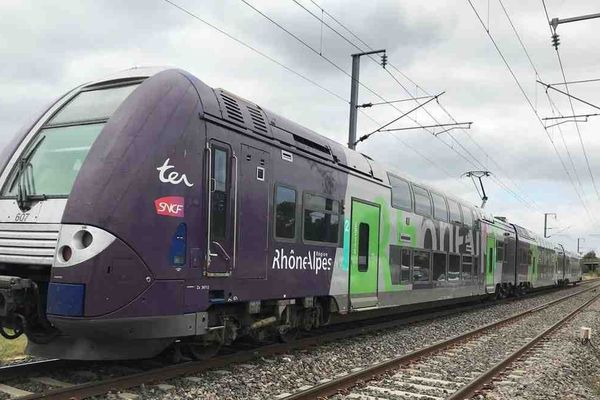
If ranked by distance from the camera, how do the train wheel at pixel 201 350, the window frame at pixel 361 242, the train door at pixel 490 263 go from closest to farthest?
the train wheel at pixel 201 350 → the window frame at pixel 361 242 → the train door at pixel 490 263

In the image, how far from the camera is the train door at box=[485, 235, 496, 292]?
20172mm

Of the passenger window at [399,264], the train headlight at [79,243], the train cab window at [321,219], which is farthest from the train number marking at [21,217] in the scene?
the passenger window at [399,264]

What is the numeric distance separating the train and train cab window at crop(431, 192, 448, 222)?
5.93 m

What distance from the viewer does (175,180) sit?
6031mm

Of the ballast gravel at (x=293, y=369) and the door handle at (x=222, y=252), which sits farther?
the door handle at (x=222, y=252)

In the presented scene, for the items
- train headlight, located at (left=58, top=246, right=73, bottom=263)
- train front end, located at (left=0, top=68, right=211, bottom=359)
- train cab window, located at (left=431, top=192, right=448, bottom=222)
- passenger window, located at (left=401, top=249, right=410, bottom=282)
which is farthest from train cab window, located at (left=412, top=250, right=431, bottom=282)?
train headlight, located at (left=58, top=246, right=73, bottom=263)

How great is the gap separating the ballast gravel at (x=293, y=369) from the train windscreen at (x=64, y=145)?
2.33m

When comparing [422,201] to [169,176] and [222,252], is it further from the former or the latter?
[169,176]

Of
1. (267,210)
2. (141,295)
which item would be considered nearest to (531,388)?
(267,210)

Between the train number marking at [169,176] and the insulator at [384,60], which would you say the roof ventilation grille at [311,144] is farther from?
the insulator at [384,60]

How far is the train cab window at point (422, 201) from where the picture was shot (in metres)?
13.4

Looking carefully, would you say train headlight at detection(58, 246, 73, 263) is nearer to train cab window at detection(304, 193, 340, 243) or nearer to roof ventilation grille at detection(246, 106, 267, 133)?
roof ventilation grille at detection(246, 106, 267, 133)

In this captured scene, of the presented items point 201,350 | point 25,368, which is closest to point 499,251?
point 201,350

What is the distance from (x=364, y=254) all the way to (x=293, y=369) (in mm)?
3596
